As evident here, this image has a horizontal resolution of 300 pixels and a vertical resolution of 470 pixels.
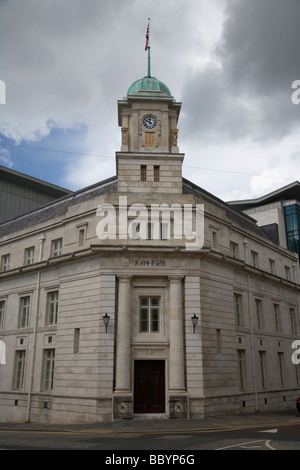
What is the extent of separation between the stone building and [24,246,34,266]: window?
9 centimetres

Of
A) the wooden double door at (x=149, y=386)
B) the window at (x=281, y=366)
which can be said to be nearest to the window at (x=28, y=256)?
the wooden double door at (x=149, y=386)

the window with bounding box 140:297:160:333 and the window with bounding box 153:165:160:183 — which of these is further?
the window with bounding box 153:165:160:183

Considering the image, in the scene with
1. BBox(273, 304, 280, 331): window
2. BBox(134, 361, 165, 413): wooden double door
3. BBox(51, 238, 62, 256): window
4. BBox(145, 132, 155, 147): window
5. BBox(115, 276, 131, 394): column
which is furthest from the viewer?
BBox(273, 304, 280, 331): window

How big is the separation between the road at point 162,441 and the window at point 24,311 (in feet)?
48.9

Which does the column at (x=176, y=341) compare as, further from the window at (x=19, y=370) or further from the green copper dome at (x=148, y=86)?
the green copper dome at (x=148, y=86)

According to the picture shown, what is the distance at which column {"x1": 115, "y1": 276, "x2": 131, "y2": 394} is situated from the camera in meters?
23.1

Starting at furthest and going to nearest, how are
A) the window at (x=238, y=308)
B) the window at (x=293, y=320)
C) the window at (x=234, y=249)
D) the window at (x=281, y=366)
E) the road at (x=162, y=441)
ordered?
the window at (x=293, y=320) < the window at (x=281, y=366) < the window at (x=234, y=249) < the window at (x=238, y=308) < the road at (x=162, y=441)

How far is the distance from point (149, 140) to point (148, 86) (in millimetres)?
4991

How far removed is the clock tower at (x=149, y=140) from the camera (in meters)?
28.2

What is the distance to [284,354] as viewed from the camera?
35.3 metres

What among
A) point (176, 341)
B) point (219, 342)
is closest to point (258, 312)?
point (219, 342)

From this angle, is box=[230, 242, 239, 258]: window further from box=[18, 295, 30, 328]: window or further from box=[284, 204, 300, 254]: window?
box=[284, 204, 300, 254]: window

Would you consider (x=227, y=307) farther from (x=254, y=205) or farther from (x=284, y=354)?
(x=254, y=205)

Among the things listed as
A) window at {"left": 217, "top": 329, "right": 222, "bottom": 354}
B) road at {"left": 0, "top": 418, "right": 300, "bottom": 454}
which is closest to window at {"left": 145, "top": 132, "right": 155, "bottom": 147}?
window at {"left": 217, "top": 329, "right": 222, "bottom": 354}
